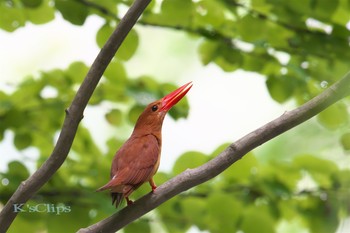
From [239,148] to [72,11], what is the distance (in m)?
0.65

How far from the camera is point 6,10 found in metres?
1.28

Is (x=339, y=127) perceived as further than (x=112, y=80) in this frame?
No

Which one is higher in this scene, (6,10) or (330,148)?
(6,10)

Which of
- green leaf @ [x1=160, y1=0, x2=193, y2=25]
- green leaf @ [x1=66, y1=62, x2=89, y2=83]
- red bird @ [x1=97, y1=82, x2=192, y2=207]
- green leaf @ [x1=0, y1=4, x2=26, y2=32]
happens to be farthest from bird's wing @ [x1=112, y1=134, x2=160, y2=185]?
green leaf @ [x1=66, y1=62, x2=89, y2=83]

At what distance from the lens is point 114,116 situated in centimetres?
151

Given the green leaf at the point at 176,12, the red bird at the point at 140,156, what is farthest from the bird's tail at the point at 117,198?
the green leaf at the point at 176,12

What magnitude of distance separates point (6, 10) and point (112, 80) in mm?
298

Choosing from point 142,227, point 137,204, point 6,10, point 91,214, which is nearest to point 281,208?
point 142,227

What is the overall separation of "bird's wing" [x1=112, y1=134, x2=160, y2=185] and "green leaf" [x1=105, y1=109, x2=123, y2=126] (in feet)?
2.45

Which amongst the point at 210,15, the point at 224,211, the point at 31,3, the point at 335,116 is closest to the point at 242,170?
the point at 224,211

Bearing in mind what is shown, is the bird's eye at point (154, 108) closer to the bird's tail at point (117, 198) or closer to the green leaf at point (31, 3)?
the bird's tail at point (117, 198)

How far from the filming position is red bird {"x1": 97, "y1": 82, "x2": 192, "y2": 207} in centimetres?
70

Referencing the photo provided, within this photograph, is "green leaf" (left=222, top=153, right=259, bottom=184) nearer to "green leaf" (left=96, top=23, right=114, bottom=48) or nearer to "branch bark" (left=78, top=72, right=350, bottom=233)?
"green leaf" (left=96, top=23, right=114, bottom=48)

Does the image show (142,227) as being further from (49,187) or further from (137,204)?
(137,204)
